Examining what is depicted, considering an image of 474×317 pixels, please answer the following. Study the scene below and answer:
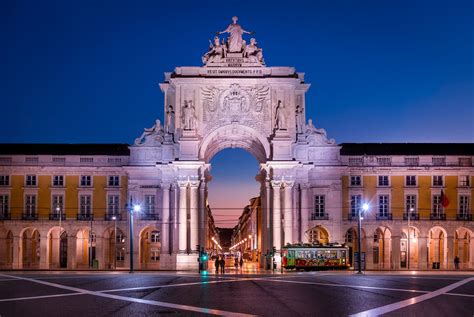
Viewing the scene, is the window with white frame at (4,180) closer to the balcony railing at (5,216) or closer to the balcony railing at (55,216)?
the balcony railing at (5,216)

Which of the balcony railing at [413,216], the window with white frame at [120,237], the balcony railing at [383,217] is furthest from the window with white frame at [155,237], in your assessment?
the balcony railing at [413,216]

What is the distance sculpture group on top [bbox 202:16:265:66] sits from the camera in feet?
266

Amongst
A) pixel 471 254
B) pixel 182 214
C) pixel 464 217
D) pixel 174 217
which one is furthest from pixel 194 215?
pixel 471 254

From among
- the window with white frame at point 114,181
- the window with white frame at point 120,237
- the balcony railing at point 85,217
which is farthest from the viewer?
the window with white frame at point 120,237

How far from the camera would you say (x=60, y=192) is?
8225 centimetres

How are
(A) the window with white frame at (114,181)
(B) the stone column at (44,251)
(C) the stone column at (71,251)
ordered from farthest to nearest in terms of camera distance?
(A) the window with white frame at (114,181) → (C) the stone column at (71,251) → (B) the stone column at (44,251)

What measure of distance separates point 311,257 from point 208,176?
1728 centimetres

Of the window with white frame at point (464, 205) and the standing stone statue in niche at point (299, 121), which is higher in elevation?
the standing stone statue in niche at point (299, 121)

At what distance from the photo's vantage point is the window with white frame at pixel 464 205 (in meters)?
81.7

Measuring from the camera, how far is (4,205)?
81875mm

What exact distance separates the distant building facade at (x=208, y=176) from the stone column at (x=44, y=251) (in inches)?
4.3

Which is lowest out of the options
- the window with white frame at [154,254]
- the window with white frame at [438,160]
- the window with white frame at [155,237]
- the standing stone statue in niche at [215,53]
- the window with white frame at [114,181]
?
the window with white frame at [154,254]

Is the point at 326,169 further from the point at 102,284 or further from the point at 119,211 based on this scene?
the point at 102,284

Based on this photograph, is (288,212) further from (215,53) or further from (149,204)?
(215,53)
